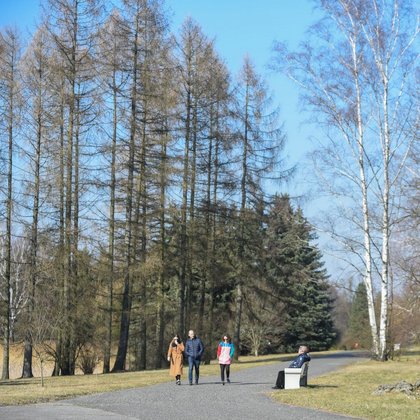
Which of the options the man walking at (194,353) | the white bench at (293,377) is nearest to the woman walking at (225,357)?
the man walking at (194,353)

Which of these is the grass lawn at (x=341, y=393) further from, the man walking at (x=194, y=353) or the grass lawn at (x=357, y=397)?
the man walking at (x=194, y=353)

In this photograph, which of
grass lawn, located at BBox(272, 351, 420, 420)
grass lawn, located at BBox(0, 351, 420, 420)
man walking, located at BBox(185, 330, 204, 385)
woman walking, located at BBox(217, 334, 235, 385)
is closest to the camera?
grass lawn, located at BBox(272, 351, 420, 420)

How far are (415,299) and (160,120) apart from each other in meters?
17.6

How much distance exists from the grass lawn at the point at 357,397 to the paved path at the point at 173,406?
1.84 ft

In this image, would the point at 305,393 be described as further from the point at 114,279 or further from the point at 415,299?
the point at 415,299

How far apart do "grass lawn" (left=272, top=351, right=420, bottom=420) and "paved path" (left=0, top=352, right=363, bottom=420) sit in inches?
22.0

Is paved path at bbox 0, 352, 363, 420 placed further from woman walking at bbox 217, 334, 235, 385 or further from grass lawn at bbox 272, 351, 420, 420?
woman walking at bbox 217, 334, 235, 385

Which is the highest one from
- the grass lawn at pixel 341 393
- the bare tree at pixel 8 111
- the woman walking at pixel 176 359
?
the bare tree at pixel 8 111

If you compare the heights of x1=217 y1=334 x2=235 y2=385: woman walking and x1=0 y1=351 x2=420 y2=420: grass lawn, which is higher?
x1=217 y1=334 x2=235 y2=385: woman walking

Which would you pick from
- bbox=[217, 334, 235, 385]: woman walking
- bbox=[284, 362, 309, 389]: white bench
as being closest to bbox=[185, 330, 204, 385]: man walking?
bbox=[217, 334, 235, 385]: woman walking

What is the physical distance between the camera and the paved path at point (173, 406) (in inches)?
485

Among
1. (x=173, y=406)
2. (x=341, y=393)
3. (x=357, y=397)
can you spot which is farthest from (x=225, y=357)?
(x=173, y=406)

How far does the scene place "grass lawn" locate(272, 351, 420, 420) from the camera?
1275 centimetres

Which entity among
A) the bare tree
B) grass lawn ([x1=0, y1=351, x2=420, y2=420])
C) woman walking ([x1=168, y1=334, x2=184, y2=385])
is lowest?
grass lawn ([x1=0, y1=351, x2=420, y2=420])
